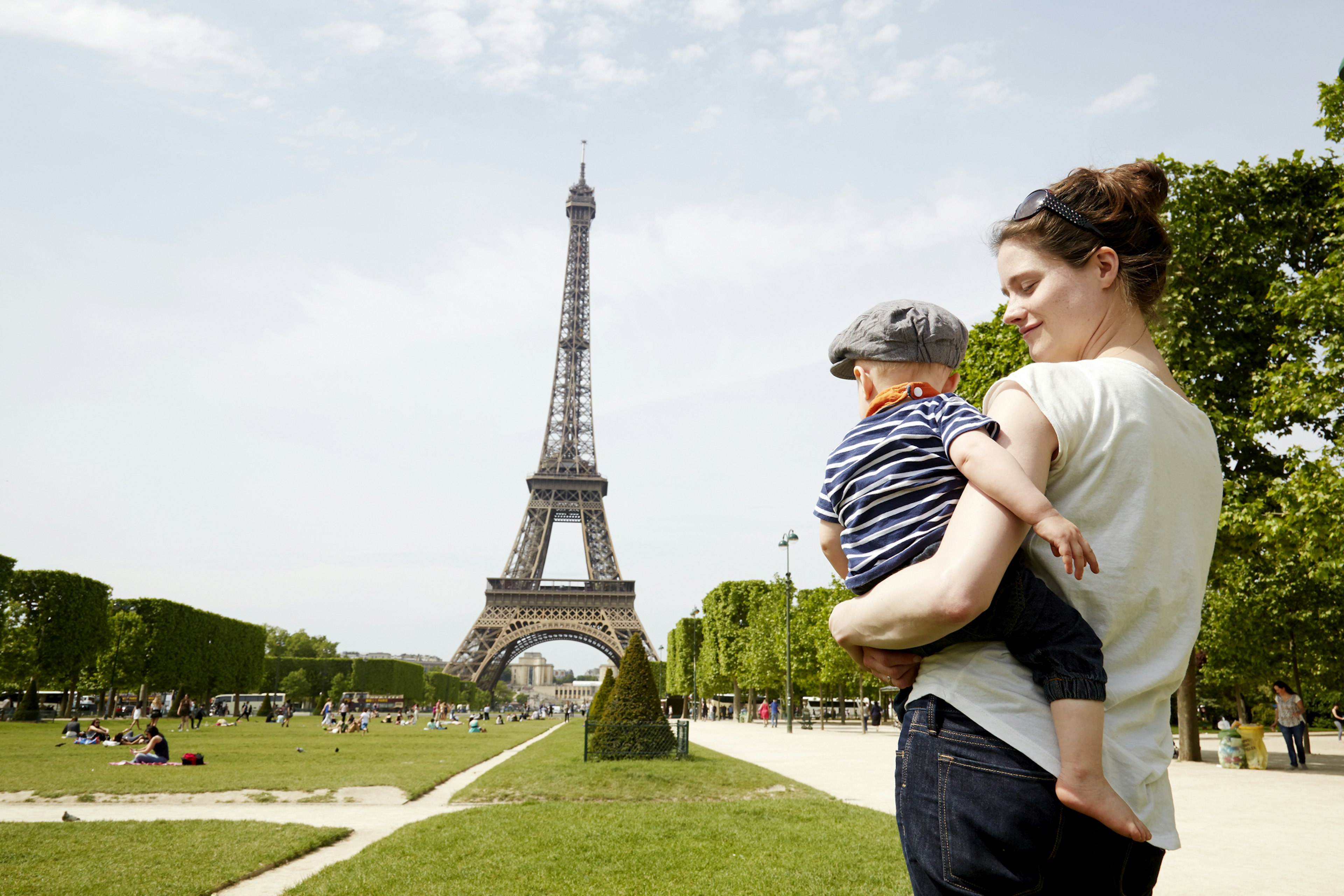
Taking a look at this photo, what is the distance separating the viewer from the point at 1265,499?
14.6 metres

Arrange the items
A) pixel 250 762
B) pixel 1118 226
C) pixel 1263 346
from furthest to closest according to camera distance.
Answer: pixel 250 762, pixel 1263 346, pixel 1118 226

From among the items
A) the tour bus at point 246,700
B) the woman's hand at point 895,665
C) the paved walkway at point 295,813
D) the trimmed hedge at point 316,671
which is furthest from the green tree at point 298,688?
the woman's hand at point 895,665

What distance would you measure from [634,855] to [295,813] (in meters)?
5.53

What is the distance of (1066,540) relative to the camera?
4.61 ft

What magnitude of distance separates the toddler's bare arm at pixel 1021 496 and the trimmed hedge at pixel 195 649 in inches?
1912

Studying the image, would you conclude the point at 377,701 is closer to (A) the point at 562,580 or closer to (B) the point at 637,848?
(A) the point at 562,580

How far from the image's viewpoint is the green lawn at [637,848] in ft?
21.7

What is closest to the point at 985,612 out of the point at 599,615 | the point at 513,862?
the point at 513,862

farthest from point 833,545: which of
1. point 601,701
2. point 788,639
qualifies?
point 788,639

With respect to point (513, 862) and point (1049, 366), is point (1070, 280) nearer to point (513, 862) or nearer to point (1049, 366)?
point (1049, 366)

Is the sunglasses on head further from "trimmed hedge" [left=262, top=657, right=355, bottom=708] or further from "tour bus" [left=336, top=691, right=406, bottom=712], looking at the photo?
"trimmed hedge" [left=262, top=657, right=355, bottom=708]

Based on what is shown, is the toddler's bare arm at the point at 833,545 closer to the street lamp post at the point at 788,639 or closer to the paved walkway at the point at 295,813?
the paved walkway at the point at 295,813

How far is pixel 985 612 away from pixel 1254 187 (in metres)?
18.8

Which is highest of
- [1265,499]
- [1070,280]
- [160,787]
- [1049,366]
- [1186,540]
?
[1265,499]
